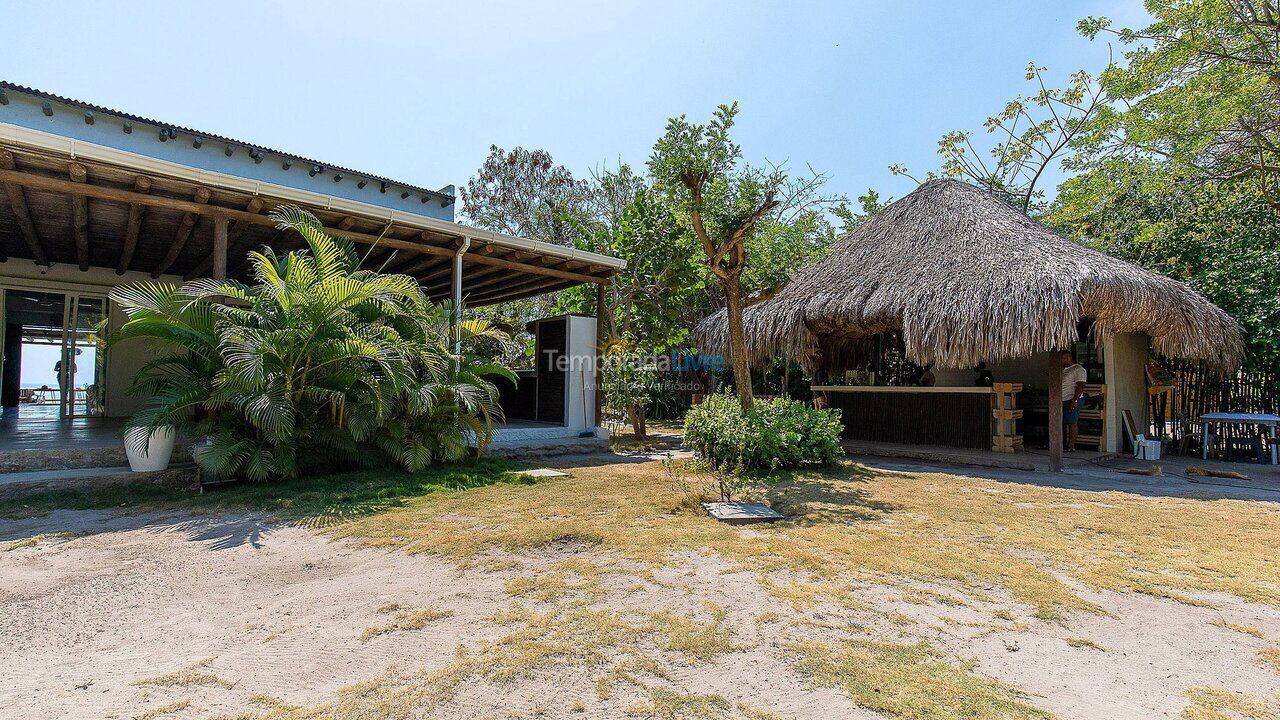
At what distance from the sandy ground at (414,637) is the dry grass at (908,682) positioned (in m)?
0.10

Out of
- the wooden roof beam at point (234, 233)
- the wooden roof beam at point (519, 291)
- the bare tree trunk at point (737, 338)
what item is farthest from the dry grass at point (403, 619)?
the wooden roof beam at point (519, 291)

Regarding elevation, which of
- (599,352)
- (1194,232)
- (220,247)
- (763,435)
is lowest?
(763,435)

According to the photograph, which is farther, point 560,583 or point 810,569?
point 810,569

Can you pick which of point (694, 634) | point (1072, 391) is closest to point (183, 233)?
point (694, 634)

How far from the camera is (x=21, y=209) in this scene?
6.37 metres

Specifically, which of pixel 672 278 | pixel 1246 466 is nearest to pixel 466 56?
pixel 672 278

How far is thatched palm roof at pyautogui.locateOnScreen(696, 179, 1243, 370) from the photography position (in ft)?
24.0

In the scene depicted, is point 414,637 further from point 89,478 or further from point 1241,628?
point 89,478

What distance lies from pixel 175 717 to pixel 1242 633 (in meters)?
4.31

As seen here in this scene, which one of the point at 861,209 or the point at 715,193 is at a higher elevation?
the point at 861,209

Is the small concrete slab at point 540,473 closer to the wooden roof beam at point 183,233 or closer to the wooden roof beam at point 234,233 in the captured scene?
the wooden roof beam at point 234,233

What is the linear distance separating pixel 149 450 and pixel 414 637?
5.02m

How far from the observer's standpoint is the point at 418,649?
238cm

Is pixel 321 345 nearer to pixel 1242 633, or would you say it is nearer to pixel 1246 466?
pixel 1242 633
